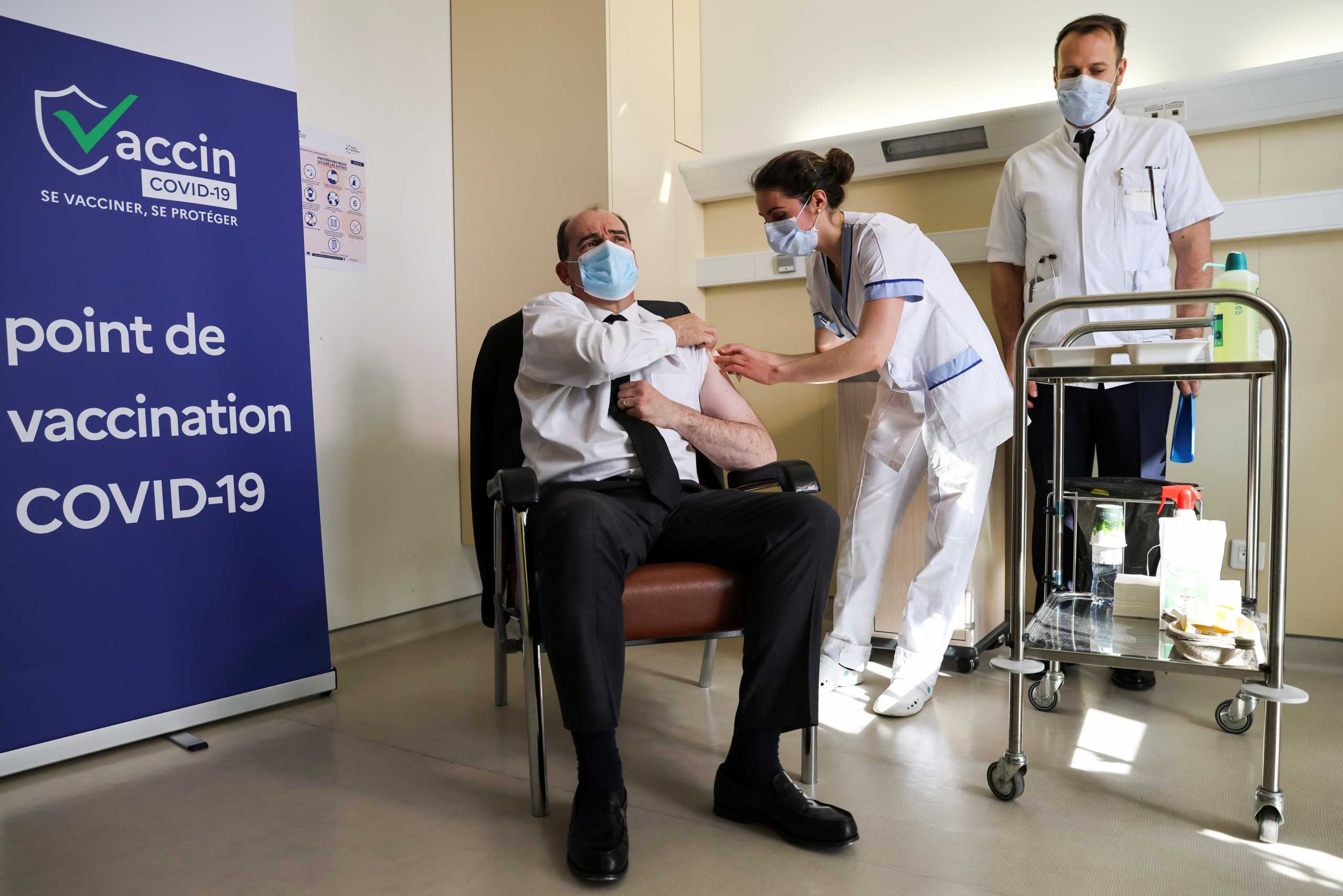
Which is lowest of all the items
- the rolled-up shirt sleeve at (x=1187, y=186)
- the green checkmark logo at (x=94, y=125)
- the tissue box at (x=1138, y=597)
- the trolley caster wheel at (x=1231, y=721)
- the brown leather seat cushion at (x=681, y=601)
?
the trolley caster wheel at (x=1231, y=721)

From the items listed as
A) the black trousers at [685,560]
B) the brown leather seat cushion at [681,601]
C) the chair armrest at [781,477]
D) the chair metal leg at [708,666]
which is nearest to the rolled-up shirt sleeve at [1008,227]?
the chair armrest at [781,477]

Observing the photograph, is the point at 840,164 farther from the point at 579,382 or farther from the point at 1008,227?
the point at 579,382

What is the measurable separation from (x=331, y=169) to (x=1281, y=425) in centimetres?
268

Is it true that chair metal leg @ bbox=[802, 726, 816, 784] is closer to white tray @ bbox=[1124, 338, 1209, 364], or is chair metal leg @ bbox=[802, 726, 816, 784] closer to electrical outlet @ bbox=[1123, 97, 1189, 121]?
white tray @ bbox=[1124, 338, 1209, 364]

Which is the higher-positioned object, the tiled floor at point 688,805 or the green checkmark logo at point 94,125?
the green checkmark logo at point 94,125

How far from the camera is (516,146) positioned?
3.31 metres

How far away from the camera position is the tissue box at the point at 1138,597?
2.01m

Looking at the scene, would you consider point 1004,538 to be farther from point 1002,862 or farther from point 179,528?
point 179,528

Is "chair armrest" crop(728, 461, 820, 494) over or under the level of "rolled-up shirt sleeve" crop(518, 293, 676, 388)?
under

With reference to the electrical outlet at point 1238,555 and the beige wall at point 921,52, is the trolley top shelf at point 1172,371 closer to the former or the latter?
the electrical outlet at point 1238,555

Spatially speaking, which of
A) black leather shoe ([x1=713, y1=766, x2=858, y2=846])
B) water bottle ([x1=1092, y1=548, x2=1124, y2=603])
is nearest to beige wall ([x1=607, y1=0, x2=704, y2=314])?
water bottle ([x1=1092, y1=548, x2=1124, y2=603])

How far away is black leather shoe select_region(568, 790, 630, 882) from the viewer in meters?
1.54

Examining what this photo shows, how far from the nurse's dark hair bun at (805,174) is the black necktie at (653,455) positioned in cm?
68

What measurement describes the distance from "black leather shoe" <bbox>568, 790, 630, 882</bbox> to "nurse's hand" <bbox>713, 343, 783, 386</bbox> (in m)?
1.12
